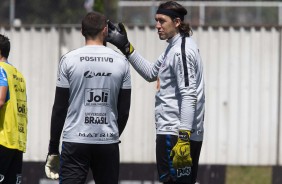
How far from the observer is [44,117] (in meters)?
13.1

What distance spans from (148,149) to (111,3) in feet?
38.9

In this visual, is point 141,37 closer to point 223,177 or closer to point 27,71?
point 27,71

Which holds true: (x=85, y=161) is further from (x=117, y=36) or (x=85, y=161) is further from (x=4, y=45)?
(x=4, y=45)

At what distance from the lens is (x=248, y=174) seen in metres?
13.8

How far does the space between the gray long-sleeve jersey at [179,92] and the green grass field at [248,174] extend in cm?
525

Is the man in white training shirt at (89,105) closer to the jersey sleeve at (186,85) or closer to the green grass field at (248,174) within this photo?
the jersey sleeve at (186,85)

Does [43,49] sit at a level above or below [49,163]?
above

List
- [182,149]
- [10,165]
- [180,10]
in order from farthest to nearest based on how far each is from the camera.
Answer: [10,165] → [180,10] → [182,149]

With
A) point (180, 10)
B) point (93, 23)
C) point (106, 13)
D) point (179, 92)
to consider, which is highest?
point (106, 13)

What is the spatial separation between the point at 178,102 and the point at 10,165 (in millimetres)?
1812

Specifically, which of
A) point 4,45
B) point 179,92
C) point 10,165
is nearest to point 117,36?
point 179,92

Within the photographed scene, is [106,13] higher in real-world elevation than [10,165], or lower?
higher

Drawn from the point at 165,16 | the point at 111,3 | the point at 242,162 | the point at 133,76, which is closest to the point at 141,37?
the point at 133,76

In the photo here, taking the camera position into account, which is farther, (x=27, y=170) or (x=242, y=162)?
(x=242, y=162)
